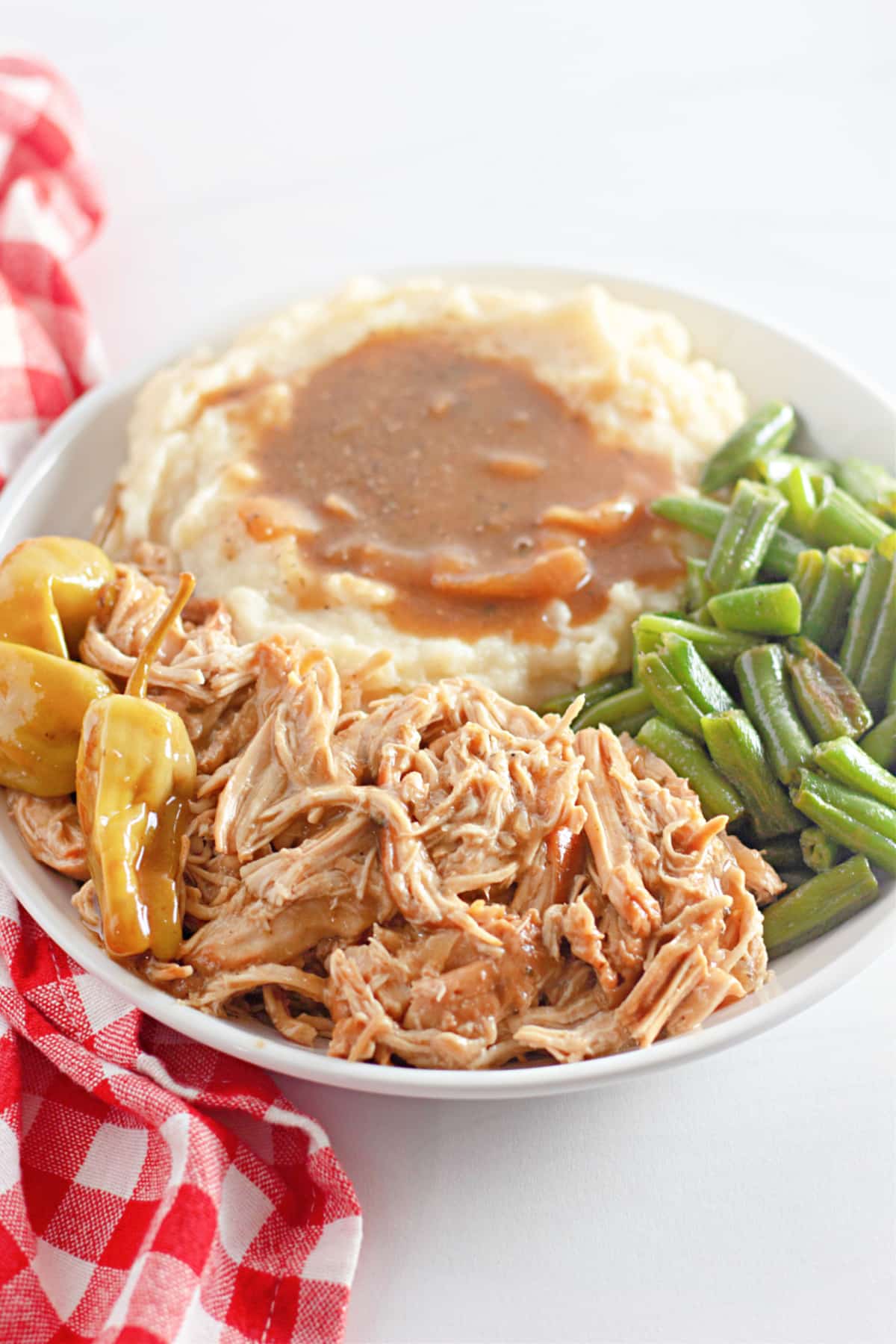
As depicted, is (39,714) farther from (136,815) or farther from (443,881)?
(443,881)

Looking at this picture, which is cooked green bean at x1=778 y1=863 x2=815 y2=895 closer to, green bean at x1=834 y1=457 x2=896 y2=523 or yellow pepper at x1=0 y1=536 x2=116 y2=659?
green bean at x1=834 y1=457 x2=896 y2=523

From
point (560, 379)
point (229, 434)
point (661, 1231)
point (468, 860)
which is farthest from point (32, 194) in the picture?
point (661, 1231)

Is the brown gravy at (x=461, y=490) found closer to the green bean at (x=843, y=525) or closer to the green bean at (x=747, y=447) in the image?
the green bean at (x=747, y=447)

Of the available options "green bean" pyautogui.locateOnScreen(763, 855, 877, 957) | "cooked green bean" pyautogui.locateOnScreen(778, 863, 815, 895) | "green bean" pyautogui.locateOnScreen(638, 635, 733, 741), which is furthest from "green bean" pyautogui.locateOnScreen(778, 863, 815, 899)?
"green bean" pyautogui.locateOnScreen(638, 635, 733, 741)

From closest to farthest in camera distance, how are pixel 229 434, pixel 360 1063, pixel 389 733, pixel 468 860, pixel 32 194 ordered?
pixel 360 1063
pixel 468 860
pixel 389 733
pixel 229 434
pixel 32 194

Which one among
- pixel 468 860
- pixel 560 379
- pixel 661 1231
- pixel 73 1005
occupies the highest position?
pixel 560 379

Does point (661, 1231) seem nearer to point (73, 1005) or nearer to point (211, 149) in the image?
point (73, 1005)

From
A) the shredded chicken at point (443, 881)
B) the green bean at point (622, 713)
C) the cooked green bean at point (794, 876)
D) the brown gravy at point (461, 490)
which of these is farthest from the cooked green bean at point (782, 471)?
the cooked green bean at point (794, 876)
